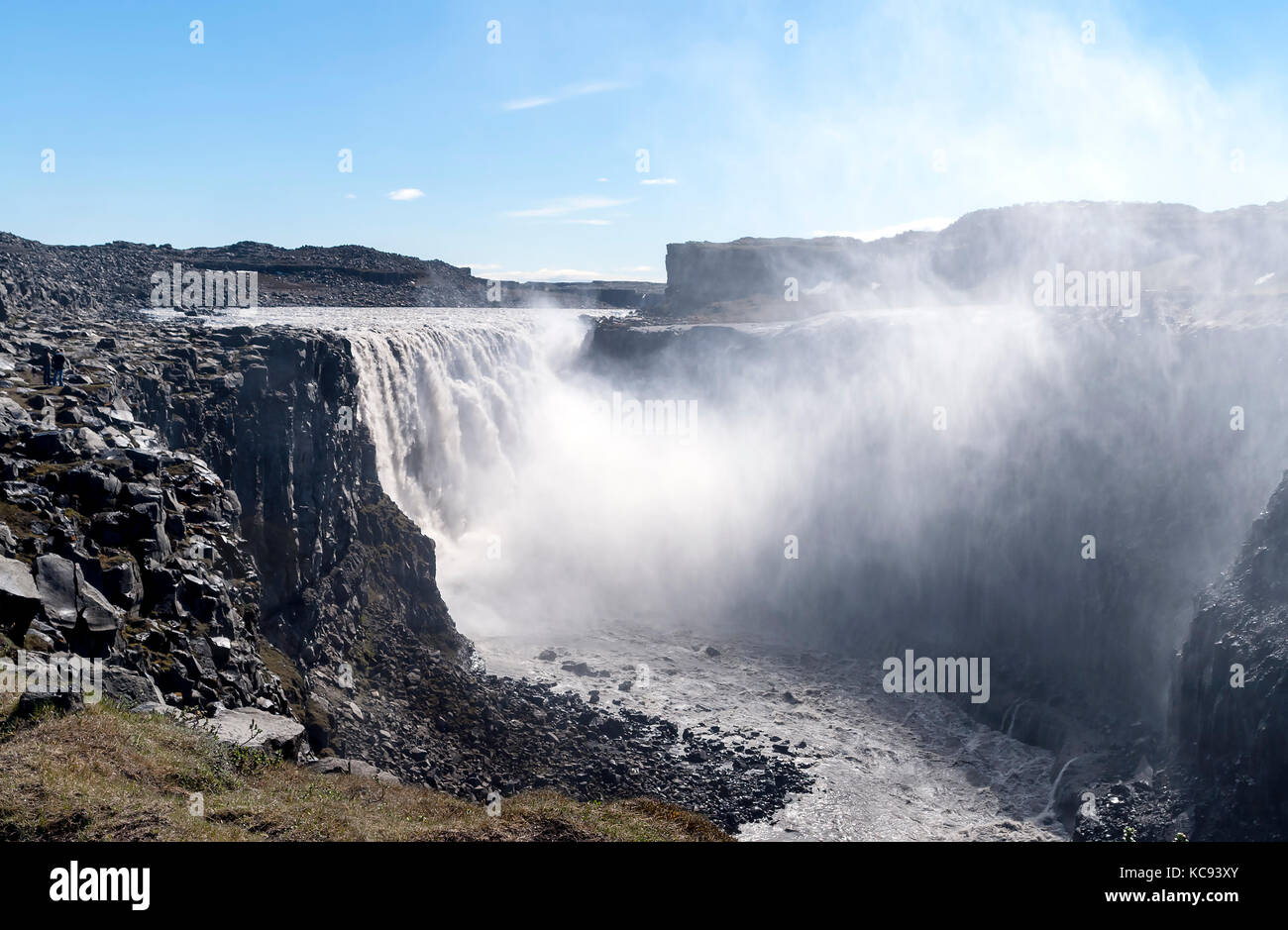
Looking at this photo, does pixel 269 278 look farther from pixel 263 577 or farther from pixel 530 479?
pixel 263 577

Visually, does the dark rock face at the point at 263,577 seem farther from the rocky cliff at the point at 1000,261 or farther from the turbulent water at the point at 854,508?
the rocky cliff at the point at 1000,261

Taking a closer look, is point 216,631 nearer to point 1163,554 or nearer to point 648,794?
point 648,794

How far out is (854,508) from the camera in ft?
172

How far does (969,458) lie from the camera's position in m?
47.4

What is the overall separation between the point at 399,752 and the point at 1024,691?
85.3ft

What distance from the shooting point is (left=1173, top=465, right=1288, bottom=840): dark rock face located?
26281mm

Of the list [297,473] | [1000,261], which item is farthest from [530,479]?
[1000,261]

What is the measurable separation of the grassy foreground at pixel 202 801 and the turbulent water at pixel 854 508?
17.1m

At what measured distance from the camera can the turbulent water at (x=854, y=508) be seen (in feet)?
119


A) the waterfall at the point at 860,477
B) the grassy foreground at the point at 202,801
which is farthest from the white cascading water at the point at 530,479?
the grassy foreground at the point at 202,801

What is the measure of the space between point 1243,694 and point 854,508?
25.7 meters

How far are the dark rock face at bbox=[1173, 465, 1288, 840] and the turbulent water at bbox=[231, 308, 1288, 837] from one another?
184 inches
